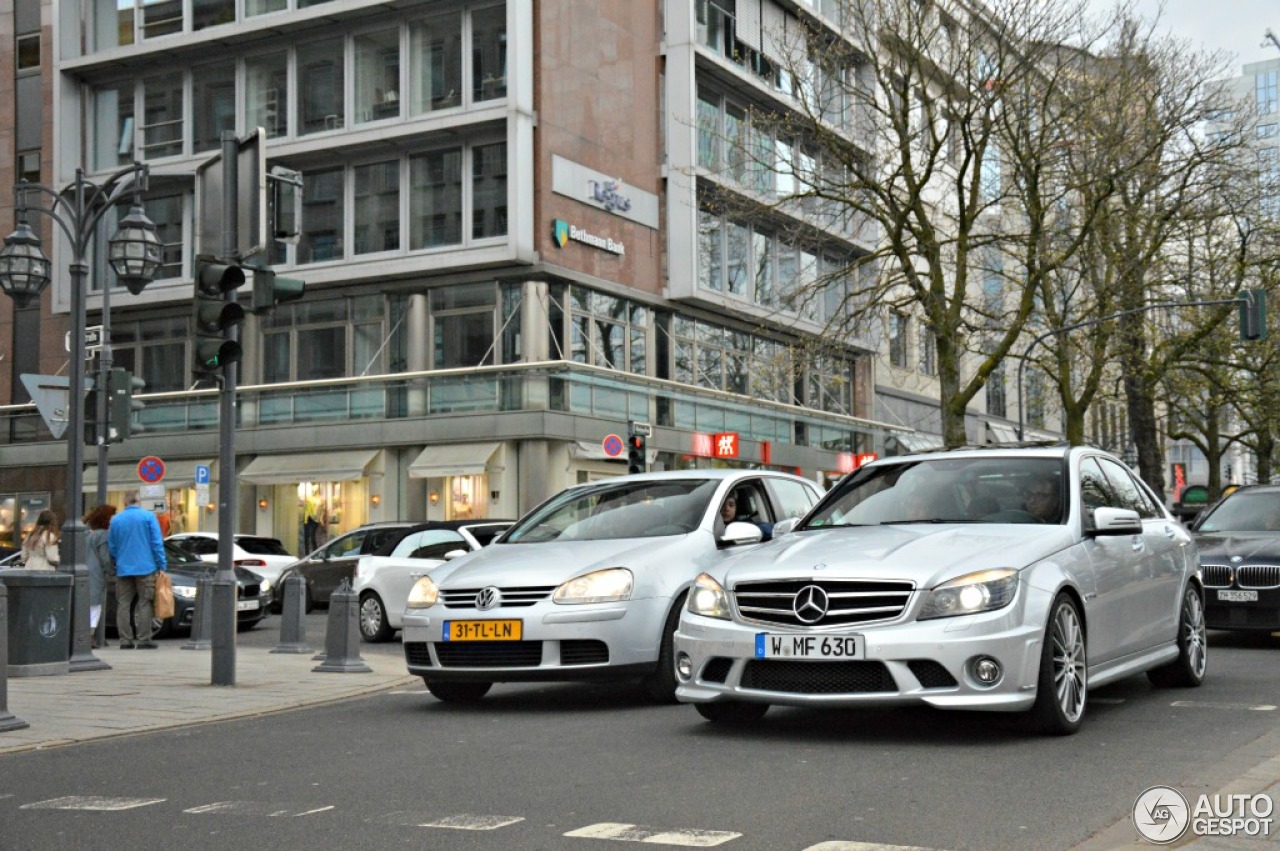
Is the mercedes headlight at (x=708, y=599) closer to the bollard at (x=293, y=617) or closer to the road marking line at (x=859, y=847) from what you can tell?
the road marking line at (x=859, y=847)

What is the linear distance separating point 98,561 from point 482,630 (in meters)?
9.60

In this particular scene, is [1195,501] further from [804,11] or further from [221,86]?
[221,86]

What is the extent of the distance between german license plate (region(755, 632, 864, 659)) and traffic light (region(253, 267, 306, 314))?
5.92 m

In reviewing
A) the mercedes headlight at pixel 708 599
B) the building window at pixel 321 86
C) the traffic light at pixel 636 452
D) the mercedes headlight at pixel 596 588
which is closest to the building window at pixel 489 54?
the building window at pixel 321 86

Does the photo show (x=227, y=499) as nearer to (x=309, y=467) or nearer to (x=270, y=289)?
(x=270, y=289)

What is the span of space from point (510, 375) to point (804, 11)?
49.3 ft

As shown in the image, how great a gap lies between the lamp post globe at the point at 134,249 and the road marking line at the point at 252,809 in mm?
15360

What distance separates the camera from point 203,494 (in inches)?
1385

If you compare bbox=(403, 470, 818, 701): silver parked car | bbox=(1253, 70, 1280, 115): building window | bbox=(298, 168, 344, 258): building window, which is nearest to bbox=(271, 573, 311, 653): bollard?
bbox=(403, 470, 818, 701): silver parked car

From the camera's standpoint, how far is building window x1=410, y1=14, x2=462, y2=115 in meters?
37.7

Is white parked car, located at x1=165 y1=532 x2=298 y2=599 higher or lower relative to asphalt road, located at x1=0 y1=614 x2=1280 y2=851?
higher

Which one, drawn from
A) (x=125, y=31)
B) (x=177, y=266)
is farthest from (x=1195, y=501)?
(x=125, y=31)

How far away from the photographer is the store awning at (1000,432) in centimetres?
6419

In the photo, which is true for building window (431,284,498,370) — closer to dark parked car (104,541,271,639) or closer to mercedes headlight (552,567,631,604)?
dark parked car (104,541,271,639)
